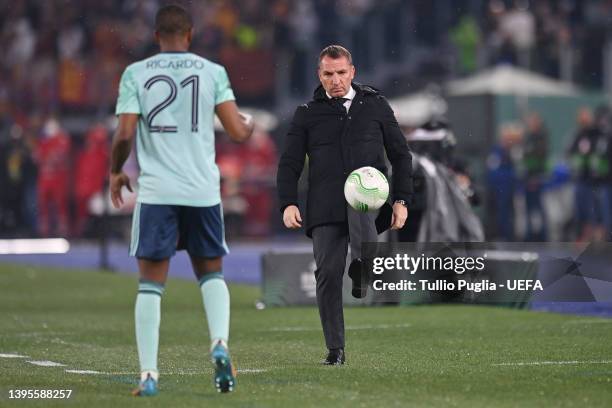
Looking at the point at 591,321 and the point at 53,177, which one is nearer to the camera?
the point at 591,321

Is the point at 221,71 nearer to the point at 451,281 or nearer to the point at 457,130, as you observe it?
the point at 451,281

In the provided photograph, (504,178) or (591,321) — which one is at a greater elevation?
(504,178)

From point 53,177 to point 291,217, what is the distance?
69.7 feet

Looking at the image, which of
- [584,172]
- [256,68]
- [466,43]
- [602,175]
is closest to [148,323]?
[584,172]

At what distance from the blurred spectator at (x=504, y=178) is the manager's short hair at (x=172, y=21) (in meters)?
19.5

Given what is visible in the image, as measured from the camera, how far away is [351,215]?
31.2 feet

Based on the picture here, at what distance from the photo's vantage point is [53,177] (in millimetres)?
29812

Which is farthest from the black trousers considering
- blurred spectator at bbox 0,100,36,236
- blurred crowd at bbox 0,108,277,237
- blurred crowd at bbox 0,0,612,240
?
blurred spectator at bbox 0,100,36,236

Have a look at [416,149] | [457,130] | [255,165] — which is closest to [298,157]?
[416,149]

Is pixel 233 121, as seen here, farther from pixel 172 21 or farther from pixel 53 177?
pixel 53 177

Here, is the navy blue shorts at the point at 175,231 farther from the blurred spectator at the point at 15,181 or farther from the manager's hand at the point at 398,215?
the blurred spectator at the point at 15,181

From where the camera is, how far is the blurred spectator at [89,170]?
2908cm

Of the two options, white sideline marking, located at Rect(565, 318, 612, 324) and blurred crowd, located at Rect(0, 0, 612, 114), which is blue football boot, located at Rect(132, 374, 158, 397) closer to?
white sideline marking, located at Rect(565, 318, 612, 324)

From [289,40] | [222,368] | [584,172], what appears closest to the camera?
[222,368]
